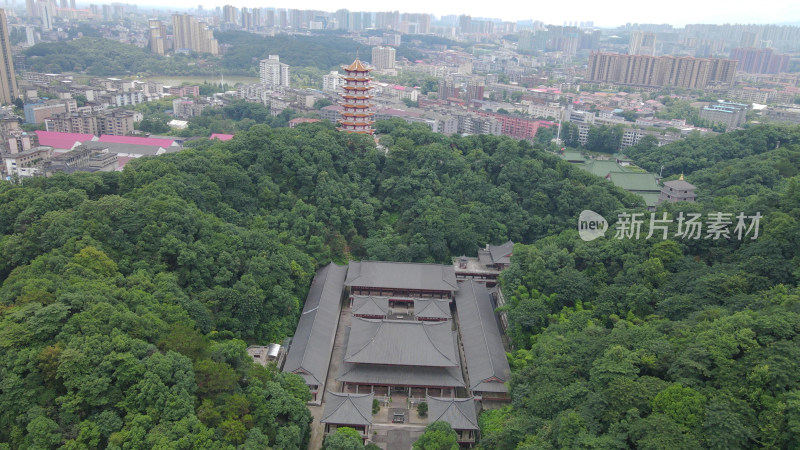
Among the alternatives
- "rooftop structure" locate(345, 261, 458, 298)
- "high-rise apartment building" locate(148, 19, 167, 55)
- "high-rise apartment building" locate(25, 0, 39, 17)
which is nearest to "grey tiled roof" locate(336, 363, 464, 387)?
"rooftop structure" locate(345, 261, 458, 298)

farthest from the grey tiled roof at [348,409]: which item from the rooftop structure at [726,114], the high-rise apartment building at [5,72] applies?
the rooftop structure at [726,114]

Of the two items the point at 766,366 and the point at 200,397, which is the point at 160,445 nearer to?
the point at 200,397

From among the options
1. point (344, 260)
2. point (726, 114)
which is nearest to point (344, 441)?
point (344, 260)

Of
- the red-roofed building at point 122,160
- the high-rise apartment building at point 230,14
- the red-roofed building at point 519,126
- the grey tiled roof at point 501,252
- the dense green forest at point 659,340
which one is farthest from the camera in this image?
the high-rise apartment building at point 230,14

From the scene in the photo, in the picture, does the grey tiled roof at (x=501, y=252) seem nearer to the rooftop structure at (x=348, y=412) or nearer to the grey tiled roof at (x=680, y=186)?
the grey tiled roof at (x=680, y=186)

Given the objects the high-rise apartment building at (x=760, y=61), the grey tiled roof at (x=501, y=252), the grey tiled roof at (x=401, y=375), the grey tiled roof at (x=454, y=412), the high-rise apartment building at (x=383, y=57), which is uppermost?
the high-rise apartment building at (x=760, y=61)

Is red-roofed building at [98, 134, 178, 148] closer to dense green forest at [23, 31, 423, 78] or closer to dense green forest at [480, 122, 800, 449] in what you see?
dense green forest at [480, 122, 800, 449]

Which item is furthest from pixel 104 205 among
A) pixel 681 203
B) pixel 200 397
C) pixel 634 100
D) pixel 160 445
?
pixel 634 100

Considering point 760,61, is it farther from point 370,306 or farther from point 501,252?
point 370,306
